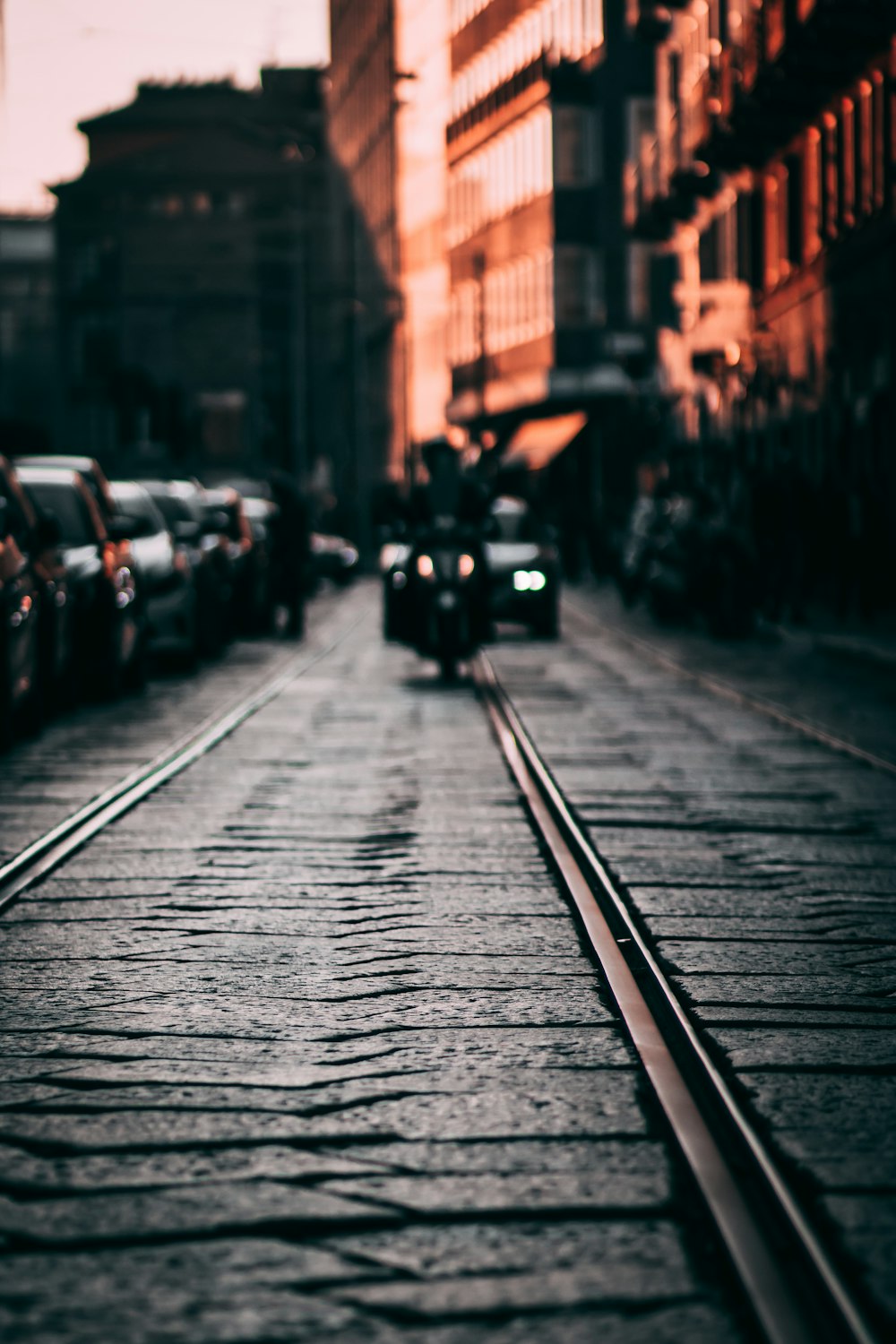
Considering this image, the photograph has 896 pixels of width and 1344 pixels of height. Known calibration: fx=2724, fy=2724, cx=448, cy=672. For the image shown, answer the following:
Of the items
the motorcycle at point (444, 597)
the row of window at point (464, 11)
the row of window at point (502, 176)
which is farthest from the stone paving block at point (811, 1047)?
the row of window at point (464, 11)

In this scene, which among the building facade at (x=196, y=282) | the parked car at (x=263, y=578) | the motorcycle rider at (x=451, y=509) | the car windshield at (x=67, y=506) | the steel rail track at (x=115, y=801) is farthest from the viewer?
the building facade at (x=196, y=282)

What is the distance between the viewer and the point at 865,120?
34.8m

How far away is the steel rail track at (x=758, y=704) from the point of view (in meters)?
13.8

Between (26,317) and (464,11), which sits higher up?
(464,11)

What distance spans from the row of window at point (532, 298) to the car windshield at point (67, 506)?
162 ft

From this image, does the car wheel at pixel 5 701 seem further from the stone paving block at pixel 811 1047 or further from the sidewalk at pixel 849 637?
the sidewalk at pixel 849 637

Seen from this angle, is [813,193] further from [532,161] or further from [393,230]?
[393,230]

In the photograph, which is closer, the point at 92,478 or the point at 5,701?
the point at 5,701

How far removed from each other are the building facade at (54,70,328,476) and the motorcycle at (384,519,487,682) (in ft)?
294

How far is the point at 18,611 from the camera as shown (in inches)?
549

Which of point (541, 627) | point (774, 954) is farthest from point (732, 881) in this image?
point (541, 627)

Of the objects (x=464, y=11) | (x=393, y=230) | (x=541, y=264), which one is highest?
(x=464, y=11)

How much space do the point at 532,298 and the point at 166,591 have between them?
49.3m

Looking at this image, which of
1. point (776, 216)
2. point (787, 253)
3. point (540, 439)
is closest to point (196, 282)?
point (540, 439)
